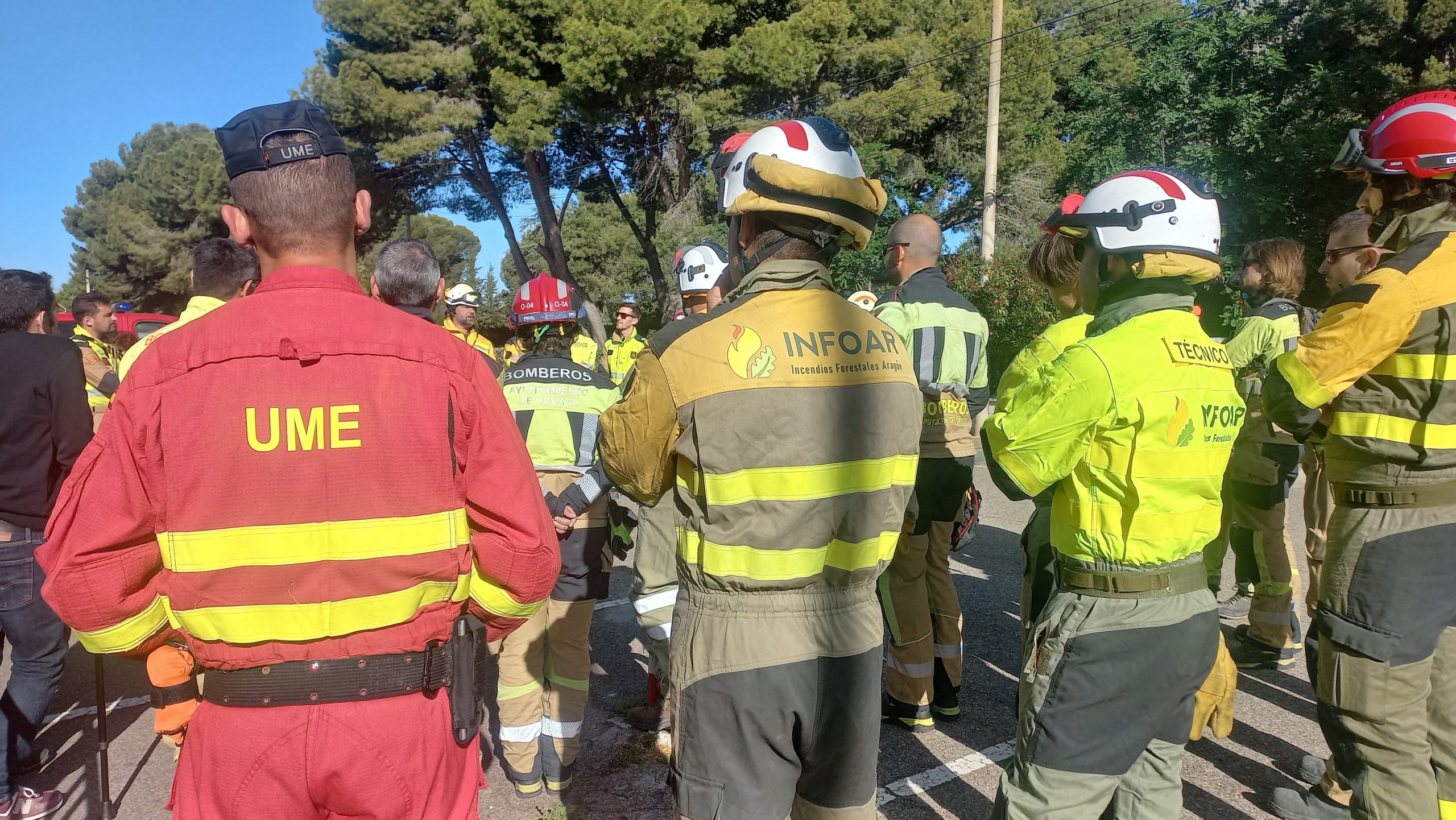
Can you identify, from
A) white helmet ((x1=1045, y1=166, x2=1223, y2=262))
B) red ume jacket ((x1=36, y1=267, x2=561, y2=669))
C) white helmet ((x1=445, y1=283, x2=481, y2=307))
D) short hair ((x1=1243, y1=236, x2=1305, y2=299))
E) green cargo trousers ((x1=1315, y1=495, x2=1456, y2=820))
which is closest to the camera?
red ume jacket ((x1=36, y1=267, x2=561, y2=669))

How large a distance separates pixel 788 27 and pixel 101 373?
1768 cm

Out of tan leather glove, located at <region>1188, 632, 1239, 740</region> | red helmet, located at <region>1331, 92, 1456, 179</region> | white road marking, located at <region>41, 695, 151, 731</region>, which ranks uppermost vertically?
red helmet, located at <region>1331, 92, 1456, 179</region>

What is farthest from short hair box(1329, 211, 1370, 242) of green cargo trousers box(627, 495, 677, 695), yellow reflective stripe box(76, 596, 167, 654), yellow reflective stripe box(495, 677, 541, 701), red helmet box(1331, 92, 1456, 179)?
yellow reflective stripe box(76, 596, 167, 654)

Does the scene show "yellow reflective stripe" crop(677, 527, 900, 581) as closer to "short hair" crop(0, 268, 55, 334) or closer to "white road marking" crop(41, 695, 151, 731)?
"short hair" crop(0, 268, 55, 334)

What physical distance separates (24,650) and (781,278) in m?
3.87

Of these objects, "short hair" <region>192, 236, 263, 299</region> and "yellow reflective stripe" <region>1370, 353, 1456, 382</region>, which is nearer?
"yellow reflective stripe" <region>1370, 353, 1456, 382</region>

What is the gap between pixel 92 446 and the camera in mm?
1555

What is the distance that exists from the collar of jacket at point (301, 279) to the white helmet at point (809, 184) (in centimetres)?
100

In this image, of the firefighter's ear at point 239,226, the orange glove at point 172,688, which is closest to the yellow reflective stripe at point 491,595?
the orange glove at point 172,688

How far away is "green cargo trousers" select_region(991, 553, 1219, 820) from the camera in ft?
7.39

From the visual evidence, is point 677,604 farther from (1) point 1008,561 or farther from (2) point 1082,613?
(1) point 1008,561

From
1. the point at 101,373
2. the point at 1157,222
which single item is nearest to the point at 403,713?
the point at 1157,222

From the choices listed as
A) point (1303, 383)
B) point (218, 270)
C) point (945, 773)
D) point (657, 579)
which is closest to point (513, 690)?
point (657, 579)

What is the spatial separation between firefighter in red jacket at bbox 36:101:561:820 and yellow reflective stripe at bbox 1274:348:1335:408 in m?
2.60
